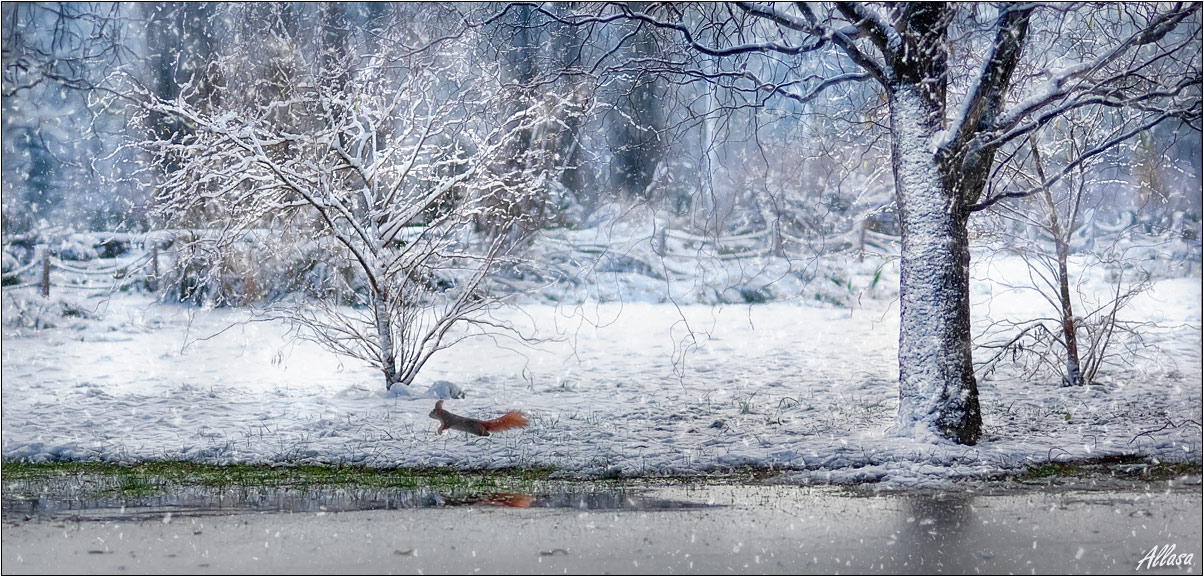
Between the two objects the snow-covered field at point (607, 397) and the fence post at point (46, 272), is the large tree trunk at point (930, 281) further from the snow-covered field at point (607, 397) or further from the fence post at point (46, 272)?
the fence post at point (46, 272)

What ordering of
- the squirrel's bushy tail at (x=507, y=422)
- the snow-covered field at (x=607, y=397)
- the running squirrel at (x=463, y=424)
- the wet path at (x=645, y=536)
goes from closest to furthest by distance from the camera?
the wet path at (x=645, y=536), the snow-covered field at (x=607, y=397), the running squirrel at (x=463, y=424), the squirrel's bushy tail at (x=507, y=422)

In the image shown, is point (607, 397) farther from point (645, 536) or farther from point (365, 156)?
point (645, 536)

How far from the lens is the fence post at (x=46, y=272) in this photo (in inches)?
492

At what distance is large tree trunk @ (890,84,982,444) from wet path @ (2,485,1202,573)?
119cm

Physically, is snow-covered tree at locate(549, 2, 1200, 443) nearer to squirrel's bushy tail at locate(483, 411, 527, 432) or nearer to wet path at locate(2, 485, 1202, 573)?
wet path at locate(2, 485, 1202, 573)

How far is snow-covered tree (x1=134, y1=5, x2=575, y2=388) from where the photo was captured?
7812 mm

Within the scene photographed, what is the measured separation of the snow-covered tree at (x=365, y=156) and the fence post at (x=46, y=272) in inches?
178

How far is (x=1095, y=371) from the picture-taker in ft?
29.3

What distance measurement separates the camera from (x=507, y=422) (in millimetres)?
7402

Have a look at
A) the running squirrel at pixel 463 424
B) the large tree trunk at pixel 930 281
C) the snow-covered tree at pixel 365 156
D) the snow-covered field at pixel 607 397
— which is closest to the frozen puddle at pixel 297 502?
the snow-covered field at pixel 607 397

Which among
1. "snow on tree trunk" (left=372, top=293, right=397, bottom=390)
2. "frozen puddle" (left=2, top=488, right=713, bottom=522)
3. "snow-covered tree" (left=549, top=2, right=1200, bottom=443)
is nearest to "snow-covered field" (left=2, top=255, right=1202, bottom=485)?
"snow on tree trunk" (left=372, top=293, right=397, bottom=390)

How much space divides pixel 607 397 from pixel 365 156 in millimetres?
3339

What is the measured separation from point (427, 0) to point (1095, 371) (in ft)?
23.0

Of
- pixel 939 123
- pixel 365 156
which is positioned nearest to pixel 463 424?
pixel 365 156
